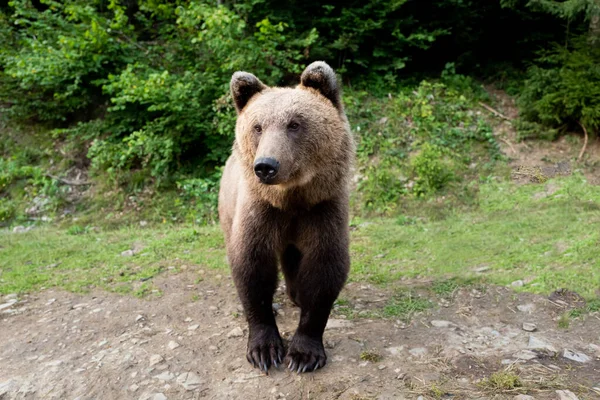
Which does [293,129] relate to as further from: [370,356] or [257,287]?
[370,356]

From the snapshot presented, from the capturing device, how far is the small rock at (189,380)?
124 inches

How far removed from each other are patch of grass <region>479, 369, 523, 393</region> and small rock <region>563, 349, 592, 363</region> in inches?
21.4

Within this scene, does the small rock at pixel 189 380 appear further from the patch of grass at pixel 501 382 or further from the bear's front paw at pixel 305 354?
the patch of grass at pixel 501 382

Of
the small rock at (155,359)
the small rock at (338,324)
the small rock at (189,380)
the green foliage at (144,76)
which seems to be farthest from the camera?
the green foliage at (144,76)


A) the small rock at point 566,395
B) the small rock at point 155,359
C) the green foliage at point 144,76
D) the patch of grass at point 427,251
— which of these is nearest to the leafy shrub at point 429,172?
the patch of grass at point 427,251

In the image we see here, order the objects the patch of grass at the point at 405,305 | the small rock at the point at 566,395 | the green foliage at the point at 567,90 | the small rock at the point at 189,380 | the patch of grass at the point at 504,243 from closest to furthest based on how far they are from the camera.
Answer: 1. the small rock at the point at 566,395
2. the small rock at the point at 189,380
3. the patch of grass at the point at 405,305
4. the patch of grass at the point at 504,243
5. the green foliage at the point at 567,90

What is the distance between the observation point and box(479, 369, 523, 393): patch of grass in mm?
2916

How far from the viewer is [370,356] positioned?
335 centimetres

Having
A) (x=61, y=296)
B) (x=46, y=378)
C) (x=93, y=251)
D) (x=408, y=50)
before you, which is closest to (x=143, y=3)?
(x=408, y=50)

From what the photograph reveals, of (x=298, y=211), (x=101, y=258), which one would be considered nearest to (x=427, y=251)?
(x=298, y=211)

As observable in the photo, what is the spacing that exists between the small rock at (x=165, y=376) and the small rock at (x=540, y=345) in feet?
8.16

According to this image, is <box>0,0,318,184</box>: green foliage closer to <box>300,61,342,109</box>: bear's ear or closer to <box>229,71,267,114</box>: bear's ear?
<box>229,71,267,114</box>: bear's ear

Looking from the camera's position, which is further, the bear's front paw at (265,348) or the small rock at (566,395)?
the bear's front paw at (265,348)

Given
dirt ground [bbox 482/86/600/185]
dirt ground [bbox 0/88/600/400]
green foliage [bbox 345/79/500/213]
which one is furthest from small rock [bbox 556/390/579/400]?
dirt ground [bbox 482/86/600/185]
